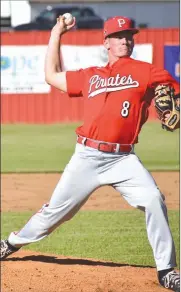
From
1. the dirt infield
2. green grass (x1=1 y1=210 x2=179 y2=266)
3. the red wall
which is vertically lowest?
green grass (x1=1 y1=210 x2=179 y2=266)

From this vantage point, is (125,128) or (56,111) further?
(56,111)

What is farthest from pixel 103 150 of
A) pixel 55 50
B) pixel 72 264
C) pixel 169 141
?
pixel 169 141

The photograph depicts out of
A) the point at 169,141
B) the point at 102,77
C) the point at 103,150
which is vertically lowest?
the point at 169,141

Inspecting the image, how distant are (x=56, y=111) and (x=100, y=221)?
46.7 ft

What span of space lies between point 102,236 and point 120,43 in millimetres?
3407

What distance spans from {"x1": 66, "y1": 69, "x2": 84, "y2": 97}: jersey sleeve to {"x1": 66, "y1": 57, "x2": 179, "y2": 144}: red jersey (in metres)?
0.05

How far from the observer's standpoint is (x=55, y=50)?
23.7ft

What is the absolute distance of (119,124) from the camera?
699 centimetres

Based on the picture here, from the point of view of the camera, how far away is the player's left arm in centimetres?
692

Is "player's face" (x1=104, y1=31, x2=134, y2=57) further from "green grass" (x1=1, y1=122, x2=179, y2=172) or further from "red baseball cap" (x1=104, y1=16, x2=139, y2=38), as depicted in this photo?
"green grass" (x1=1, y1=122, x2=179, y2=172)

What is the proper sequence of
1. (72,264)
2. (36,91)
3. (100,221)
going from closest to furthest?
(72,264) < (100,221) < (36,91)

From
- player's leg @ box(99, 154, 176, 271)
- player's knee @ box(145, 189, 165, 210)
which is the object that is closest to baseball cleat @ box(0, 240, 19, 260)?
player's leg @ box(99, 154, 176, 271)

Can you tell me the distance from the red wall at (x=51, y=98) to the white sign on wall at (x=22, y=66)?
20 centimetres

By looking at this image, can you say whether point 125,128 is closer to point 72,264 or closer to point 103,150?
point 103,150
